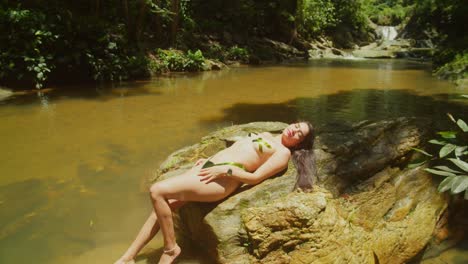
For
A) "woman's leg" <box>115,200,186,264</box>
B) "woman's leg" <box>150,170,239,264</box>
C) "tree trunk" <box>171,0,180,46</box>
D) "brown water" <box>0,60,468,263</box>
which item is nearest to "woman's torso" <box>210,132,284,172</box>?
"woman's leg" <box>150,170,239,264</box>

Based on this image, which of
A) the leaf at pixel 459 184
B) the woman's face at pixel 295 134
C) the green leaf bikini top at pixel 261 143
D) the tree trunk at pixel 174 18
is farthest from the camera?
the tree trunk at pixel 174 18

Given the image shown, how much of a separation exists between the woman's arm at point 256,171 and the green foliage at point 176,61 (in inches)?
521

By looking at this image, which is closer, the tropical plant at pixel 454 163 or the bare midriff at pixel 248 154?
the tropical plant at pixel 454 163

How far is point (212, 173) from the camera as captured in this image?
3.20 metres

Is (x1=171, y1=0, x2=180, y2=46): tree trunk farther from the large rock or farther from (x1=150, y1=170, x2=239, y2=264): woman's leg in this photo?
(x1=150, y1=170, x2=239, y2=264): woman's leg

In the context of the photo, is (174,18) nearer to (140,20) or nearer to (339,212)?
(140,20)

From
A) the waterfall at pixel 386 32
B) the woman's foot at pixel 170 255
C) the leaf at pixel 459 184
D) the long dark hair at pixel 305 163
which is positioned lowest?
the woman's foot at pixel 170 255

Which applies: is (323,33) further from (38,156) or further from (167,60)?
(38,156)

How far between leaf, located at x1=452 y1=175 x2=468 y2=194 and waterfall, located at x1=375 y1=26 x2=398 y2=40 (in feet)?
133

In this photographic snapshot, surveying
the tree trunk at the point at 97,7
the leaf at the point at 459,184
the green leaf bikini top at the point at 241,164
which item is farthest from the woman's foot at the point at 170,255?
the tree trunk at the point at 97,7

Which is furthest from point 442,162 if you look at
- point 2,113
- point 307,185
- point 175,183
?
point 2,113

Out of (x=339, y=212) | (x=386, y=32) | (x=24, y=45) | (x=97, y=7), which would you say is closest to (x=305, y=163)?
(x=339, y=212)

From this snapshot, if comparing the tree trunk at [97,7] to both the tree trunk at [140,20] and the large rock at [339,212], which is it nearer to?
the tree trunk at [140,20]

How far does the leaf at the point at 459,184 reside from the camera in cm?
155
